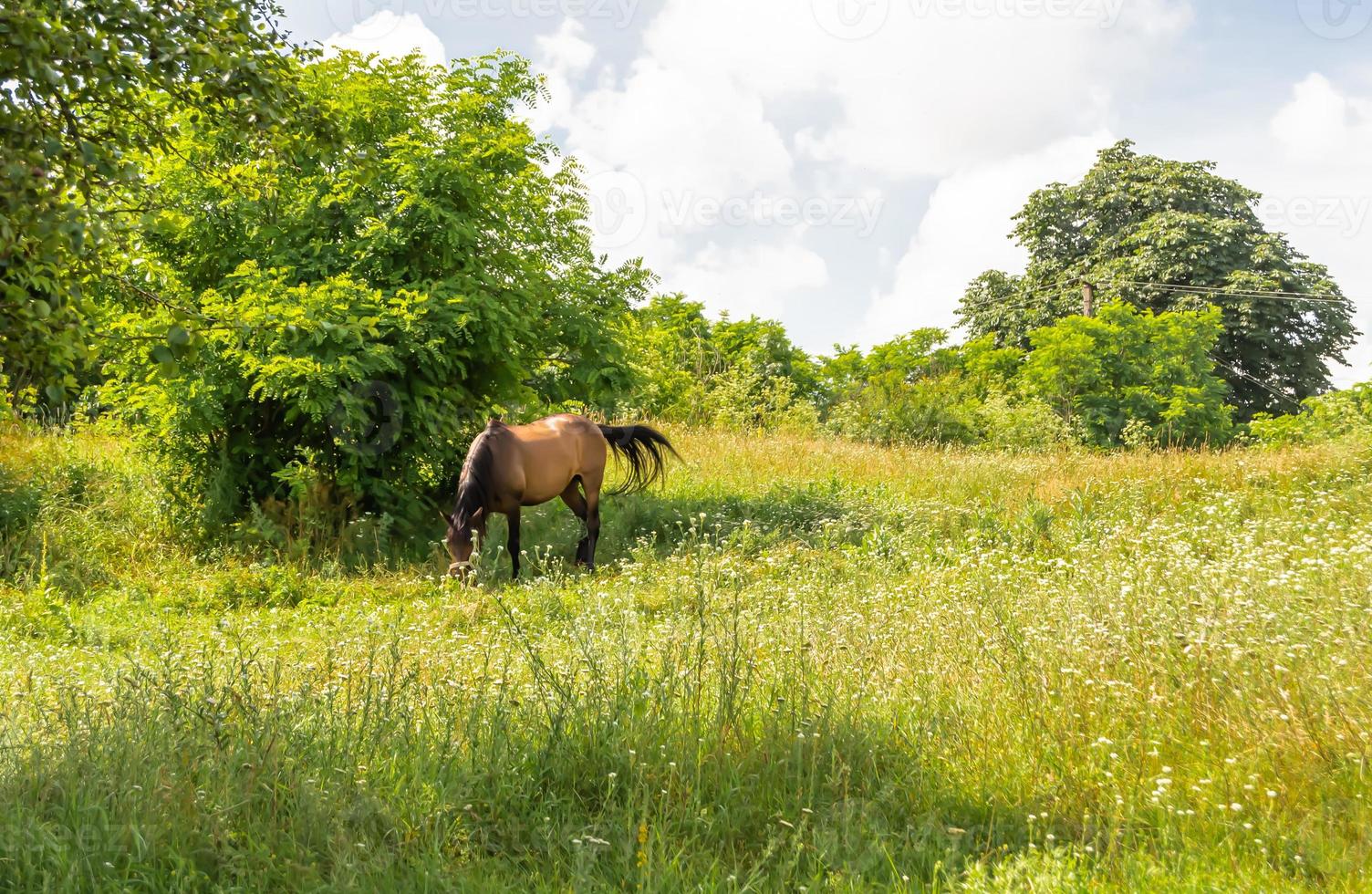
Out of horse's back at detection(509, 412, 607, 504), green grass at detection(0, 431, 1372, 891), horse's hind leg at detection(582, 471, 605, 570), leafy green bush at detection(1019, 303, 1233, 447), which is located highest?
leafy green bush at detection(1019, 303, 1233, 447)

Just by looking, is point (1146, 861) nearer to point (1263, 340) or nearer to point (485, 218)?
point (485, 218)

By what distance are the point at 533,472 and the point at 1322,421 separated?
1000 inches

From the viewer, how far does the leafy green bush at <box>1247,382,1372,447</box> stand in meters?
23.1

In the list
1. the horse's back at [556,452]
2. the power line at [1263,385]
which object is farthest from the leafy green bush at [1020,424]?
Answer: the horse's back at [556,452]

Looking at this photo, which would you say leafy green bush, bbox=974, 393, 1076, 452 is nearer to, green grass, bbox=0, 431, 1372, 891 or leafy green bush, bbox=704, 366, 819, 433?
leafy green bush, bbox=704, 366, 819, 433

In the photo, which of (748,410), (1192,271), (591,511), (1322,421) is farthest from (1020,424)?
(591,511)

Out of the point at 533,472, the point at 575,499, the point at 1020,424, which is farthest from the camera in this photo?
the point at 1020,424

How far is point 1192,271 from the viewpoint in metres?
35.8

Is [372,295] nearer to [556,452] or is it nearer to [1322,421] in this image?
[556,452]

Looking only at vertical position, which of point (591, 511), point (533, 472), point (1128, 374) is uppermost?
point (1128, 374)

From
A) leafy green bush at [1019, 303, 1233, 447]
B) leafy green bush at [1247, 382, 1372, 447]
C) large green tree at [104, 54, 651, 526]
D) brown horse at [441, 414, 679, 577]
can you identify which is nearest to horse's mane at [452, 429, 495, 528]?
brown horse at [441, 414, 679, 577]

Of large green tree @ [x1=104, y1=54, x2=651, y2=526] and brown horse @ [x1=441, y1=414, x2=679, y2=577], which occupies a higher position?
large green tree @ [x1=104, y1=54, x2=651, y2=526]

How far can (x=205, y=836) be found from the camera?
317 centimetres

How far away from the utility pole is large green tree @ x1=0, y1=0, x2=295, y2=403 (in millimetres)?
35734
